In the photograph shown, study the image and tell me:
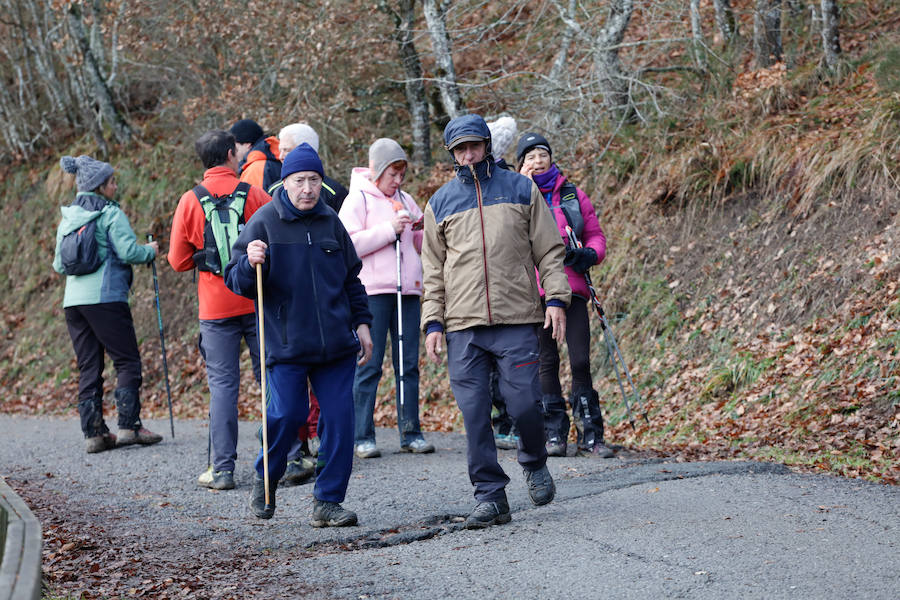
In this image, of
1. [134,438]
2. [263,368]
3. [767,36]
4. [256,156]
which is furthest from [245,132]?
[767,36]

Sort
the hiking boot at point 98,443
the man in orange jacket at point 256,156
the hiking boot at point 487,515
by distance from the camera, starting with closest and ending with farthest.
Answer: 1. the hiking boot at point 487,515
2. the man in orange jacket at point 256,156
3. the hiking boot at point 98,443

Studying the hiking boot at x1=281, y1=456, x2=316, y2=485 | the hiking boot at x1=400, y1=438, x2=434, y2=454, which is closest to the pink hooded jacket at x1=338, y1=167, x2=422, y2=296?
the hiking boot at x1=400, y1=438, x2=434, y2=454

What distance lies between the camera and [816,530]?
5371 millimetres

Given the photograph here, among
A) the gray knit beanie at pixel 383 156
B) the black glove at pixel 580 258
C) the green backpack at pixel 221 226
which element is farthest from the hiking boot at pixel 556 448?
the green backpack at pixel 221 226

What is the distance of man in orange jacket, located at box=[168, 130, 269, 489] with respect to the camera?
776cm

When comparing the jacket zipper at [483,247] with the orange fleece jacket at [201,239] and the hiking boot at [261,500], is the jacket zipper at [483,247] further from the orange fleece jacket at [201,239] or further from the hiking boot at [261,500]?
the orange fleece jacket at [201,239]

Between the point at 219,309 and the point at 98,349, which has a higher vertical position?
the point at 219,309

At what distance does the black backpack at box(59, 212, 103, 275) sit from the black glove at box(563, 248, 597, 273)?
4.61 metres

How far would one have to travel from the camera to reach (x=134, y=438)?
33.4 ft

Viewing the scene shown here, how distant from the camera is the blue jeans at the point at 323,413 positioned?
606cm

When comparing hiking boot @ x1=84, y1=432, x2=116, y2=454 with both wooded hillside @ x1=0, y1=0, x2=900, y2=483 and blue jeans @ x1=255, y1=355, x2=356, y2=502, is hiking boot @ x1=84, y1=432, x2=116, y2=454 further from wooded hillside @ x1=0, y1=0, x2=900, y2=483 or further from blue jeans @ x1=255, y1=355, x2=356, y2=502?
blue jeans @ x1=255, y1=355, x2=356, y2=502

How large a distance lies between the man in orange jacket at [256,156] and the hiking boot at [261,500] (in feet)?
9.57

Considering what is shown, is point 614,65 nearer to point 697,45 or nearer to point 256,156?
point 697,45

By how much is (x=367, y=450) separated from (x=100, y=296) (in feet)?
10.3
